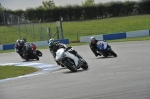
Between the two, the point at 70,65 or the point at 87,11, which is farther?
the point at 87,11

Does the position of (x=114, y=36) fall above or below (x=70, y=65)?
below

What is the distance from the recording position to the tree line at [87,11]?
2973 inches

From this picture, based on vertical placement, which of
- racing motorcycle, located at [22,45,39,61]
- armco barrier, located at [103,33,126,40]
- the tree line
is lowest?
armco barrier, located at [103,33,126,40]

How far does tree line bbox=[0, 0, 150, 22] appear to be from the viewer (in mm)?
75512

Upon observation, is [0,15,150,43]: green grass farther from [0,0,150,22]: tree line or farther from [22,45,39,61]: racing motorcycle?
[22,45,39,61]: racing motorcycle

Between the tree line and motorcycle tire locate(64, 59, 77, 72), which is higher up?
the tree line

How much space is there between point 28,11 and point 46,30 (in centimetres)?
2799

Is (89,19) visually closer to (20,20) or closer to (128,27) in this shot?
(128,27)

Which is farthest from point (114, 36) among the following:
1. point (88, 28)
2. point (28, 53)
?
point (88, 28)

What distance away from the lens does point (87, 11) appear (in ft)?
249

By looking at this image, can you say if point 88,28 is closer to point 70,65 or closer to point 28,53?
point 28,53

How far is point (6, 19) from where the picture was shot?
58.9 m

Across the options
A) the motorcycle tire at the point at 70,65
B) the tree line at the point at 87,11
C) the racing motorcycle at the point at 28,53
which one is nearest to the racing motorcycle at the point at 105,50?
the racing motorcycle at the point at 28,53

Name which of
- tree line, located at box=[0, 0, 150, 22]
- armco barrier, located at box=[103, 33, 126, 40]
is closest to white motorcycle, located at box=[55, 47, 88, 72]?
armco barrier, located at box=[103, 33, 126, 40]
